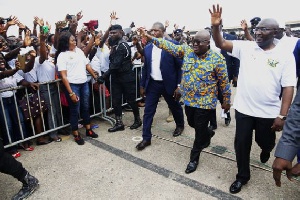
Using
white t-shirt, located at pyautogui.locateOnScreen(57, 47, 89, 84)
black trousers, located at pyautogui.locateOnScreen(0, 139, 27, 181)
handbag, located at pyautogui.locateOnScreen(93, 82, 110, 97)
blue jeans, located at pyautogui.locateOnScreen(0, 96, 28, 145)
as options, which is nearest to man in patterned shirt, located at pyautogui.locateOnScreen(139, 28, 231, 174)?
white t-shirt, located at pyautogui.locateOnScreen(57, 47, 89, 84)

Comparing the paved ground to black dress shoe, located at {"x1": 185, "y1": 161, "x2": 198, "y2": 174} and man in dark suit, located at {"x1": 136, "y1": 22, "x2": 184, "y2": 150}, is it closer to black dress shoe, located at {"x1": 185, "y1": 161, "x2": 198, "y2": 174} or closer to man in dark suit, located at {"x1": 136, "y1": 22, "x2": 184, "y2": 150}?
black dress shoe, located at {"x1": 185, "y1": 161, "x2": 198, "y2": 174}

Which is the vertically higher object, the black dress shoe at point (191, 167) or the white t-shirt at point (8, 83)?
the white t-shirt at point (8, 83)

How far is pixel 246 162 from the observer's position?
3.02 m

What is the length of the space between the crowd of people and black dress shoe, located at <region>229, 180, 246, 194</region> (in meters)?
0.01

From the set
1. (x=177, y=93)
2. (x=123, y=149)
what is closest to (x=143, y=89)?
(x=177, y=93)

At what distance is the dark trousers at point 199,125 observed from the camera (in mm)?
3400

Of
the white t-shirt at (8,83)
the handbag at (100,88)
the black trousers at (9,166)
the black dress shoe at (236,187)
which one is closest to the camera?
the black trousers at (9,166)

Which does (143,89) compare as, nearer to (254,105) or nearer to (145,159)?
(145,159)

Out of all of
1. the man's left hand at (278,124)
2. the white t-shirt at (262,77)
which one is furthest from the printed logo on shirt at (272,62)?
the man's left hand at (278,124)

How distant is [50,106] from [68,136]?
2.30ft

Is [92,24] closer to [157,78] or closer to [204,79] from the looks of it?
[157,78]

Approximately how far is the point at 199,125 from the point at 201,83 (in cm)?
59

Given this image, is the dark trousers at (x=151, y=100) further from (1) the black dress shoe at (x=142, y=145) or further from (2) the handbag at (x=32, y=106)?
(2) the handbag at (x=32, y=106)

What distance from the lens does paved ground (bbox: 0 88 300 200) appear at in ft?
9.95
